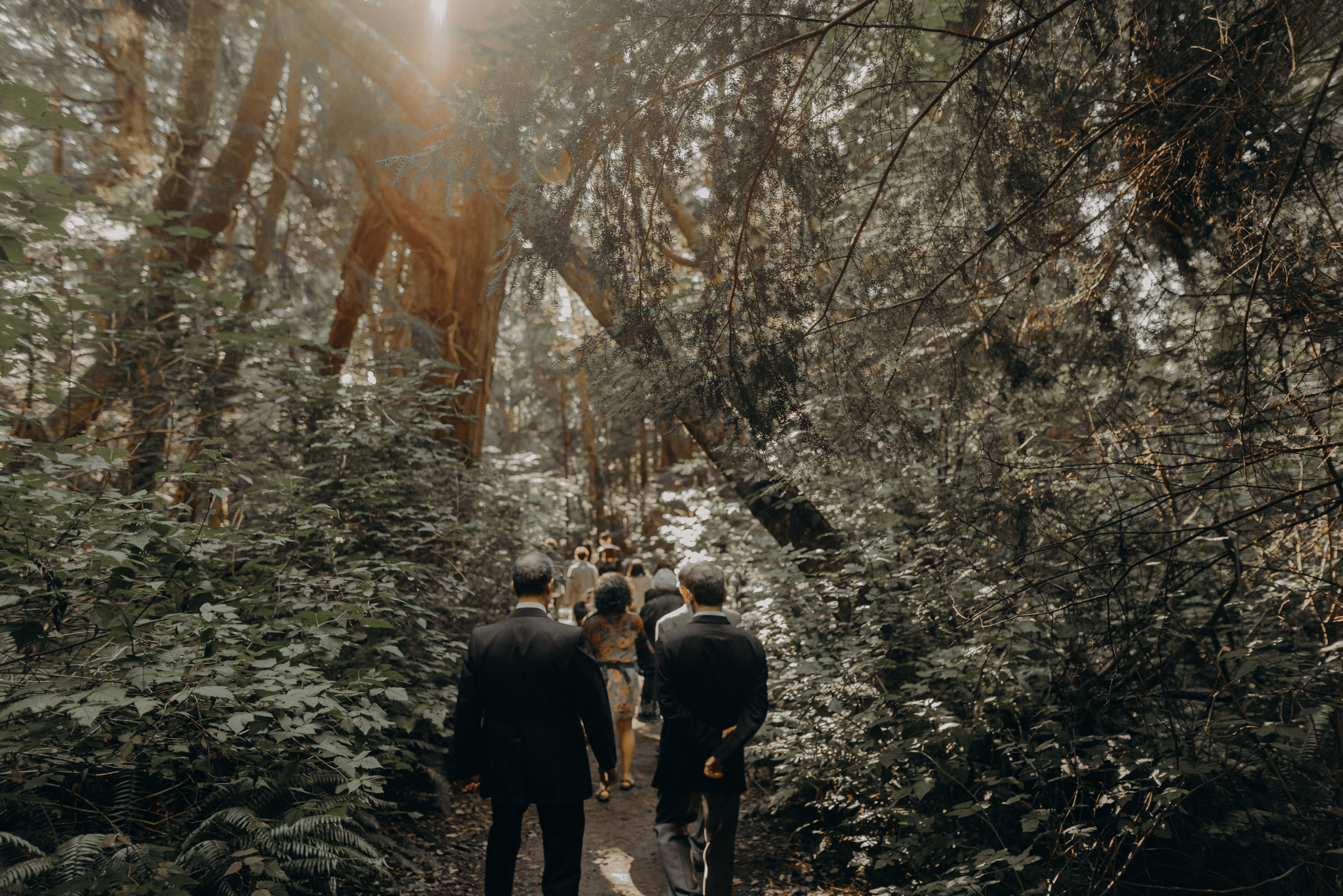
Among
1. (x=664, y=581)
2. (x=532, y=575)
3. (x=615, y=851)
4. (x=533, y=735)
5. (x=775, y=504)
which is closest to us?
(x=533, y=735)

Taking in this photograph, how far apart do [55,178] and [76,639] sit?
8.11 feet

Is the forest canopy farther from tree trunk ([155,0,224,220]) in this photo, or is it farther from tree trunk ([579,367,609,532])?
tree trunk ([579,367,609,532])

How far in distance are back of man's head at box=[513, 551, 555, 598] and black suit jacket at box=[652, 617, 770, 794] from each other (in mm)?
879

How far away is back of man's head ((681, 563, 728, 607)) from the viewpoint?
168 inches

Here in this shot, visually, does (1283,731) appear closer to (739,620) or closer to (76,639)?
(739,620)

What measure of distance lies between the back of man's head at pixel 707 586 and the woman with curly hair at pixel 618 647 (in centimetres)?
232

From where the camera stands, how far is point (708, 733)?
400 centimetres

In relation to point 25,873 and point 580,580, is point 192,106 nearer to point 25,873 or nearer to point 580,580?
point 580,580

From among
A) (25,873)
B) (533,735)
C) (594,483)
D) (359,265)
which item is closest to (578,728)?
(533,735)

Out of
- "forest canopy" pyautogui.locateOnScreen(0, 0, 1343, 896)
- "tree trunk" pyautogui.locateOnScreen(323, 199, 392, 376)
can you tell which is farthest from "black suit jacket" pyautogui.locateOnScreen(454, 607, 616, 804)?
"tree trunk" pyautogui.locateOnScreen(323, 199, 392, 376)

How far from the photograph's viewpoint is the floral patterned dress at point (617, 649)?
6.46 meters

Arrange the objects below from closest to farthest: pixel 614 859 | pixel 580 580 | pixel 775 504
A: 1. pixel 614 859
2. pixel 775 504
3. pixel 580 580

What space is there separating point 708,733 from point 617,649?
8.60ft

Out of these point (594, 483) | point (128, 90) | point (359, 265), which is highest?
point (128, 90)
